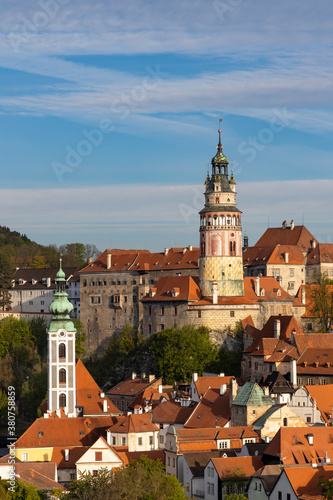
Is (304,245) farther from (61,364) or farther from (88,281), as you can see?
(61,364)

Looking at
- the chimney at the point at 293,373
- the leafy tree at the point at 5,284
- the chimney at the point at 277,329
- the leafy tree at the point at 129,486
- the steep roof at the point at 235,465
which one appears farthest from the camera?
the leafy tree at the point at 5,284

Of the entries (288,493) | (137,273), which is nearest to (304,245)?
(137,273)

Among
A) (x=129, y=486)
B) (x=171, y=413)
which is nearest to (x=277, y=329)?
(x=171, y=413)

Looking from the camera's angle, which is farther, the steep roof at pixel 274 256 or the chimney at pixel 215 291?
the steep roof at pixel 274 256

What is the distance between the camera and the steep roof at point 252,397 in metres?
85.8

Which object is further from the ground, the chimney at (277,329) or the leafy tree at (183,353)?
the chimney at (277,329)

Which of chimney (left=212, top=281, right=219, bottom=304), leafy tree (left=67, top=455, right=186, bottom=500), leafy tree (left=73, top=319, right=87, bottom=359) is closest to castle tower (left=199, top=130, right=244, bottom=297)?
chimney (left=212, top=281, right=219, bottom=304)

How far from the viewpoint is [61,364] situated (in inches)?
4070

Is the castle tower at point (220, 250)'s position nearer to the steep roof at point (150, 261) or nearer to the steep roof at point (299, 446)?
the steep roof at point (150, 261)

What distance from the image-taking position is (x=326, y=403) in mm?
89438

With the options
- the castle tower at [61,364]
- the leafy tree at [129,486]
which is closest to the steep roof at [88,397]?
the castle tower at [61,364]

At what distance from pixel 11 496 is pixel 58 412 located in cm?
3219

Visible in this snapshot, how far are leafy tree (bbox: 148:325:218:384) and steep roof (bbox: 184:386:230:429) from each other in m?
15.9

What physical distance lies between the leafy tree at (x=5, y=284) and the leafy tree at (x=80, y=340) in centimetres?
1851
